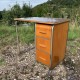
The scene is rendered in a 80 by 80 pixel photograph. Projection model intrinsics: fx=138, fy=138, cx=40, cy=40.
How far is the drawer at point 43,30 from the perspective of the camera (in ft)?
8.23

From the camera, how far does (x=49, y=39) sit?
2.56 meters

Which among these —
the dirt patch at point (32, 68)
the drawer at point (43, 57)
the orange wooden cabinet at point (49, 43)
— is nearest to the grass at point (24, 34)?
the dirt patch at point (32, 68)

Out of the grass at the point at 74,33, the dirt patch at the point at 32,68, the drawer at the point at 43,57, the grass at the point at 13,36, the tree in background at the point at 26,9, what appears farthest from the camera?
the tree in background at the point at 26,9

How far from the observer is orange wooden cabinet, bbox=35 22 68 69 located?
2.52 m

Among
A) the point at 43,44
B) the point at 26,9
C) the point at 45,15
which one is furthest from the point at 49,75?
the point at 26,9

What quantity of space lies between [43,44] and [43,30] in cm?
29

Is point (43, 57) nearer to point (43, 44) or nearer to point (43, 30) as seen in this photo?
point (43, 44)

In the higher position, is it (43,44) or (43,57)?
(43,44)

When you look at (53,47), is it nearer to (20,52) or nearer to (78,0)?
(20,52)

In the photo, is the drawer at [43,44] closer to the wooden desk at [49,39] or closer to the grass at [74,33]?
the wooden desk at [49,39]

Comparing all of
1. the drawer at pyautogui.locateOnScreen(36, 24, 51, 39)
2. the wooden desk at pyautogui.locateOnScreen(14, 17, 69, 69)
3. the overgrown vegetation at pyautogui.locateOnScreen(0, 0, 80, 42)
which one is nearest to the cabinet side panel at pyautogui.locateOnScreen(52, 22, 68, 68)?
the wooden desk at pyautogui.locateOnScreen(14, 17, 69, 69)

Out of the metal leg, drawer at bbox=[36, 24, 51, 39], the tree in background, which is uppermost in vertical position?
the tree in background

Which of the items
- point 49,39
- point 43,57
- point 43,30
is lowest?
point 43,57

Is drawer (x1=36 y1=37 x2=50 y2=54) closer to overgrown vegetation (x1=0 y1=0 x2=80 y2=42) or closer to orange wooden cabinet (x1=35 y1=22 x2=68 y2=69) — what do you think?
orange wooden cabinet (x1=35 y1=22 x2=68 y2=69)
